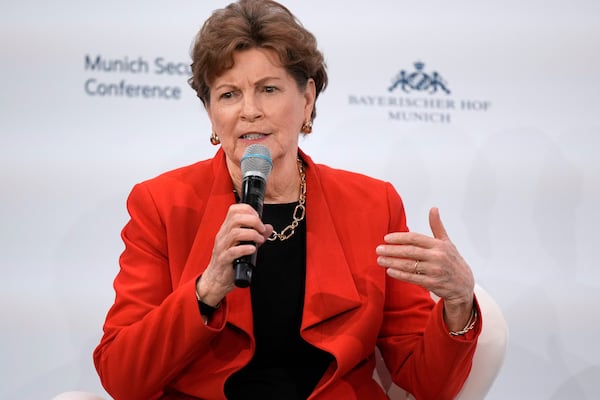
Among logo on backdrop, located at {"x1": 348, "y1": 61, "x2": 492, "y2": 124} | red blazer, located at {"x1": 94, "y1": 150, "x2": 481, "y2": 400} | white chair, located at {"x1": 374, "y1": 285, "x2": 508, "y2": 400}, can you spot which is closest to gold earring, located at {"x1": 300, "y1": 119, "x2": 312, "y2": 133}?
red blazer, located at {"x1": 94, "y1": 150, "x2": 481, "y2": 400}

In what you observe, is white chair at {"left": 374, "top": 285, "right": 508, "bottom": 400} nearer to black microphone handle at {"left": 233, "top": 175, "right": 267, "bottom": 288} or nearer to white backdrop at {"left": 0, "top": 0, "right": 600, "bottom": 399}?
black microphone handle at {"left": 233, "top": 175, "right": 267, "bottom": 288}

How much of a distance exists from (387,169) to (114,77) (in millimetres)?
1104

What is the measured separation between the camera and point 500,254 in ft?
9.39

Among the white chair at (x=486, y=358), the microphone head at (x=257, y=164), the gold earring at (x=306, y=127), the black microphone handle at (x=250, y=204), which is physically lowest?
the white chair at (x=486, y=358)

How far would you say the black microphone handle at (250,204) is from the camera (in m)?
1.32

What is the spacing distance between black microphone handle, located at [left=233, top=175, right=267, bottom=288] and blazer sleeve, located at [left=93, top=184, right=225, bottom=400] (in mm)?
275

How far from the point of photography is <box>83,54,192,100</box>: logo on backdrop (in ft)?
8.56

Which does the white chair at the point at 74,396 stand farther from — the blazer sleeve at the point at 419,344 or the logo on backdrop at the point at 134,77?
the logo on backdrop at the point at 134,77

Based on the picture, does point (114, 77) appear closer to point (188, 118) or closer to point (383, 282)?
point (188, 118)

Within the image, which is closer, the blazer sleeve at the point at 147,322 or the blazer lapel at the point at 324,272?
the blazer sleeve at the point at 147,322

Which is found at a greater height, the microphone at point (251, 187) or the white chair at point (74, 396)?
the microphone at point (251, 187)

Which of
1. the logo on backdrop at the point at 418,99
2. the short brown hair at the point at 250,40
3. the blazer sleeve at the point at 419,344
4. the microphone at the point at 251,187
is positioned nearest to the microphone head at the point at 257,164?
the microphone at the point at 251,187

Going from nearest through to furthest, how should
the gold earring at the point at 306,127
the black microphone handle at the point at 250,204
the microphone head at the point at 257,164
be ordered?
the black microphone handle at the point at 250,204 < the microphone head at the point at 257,164 < the gold earring at the point at 306,127

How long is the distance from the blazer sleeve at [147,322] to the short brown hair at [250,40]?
1.25 feet
